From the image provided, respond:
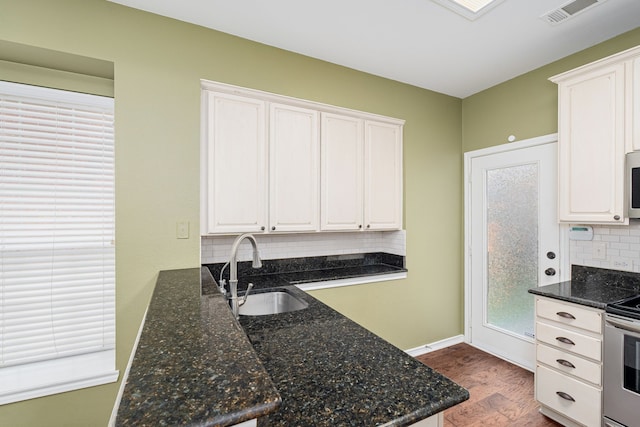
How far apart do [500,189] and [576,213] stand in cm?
91

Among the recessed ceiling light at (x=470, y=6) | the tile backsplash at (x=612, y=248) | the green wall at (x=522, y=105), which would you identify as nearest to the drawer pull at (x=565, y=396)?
the tile backsplash at (x=612, y=248)

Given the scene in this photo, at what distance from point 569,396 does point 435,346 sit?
138 cm

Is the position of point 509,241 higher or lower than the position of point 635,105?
lower

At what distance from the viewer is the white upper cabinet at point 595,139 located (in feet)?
6.84

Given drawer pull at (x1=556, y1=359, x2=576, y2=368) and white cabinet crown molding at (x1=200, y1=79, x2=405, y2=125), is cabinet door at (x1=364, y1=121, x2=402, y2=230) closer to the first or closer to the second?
white cabinet crown molding at (x1=200, y1=79, x2=405, y2=125)

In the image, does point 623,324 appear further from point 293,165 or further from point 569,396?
point 293,165

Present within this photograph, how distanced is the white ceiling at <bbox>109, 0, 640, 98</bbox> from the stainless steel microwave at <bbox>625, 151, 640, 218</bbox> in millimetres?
1001

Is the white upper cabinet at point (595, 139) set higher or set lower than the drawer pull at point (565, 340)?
higher

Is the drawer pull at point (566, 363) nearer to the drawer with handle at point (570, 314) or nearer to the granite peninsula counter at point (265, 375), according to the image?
the drawer with handle at point (570, 314)

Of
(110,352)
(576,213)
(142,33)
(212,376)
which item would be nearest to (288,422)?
(212,376)

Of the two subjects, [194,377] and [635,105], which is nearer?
[194,377]

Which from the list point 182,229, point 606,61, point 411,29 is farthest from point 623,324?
point 182,229

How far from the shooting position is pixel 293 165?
2.55 meters

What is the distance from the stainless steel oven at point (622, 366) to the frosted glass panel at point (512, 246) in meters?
1.06
